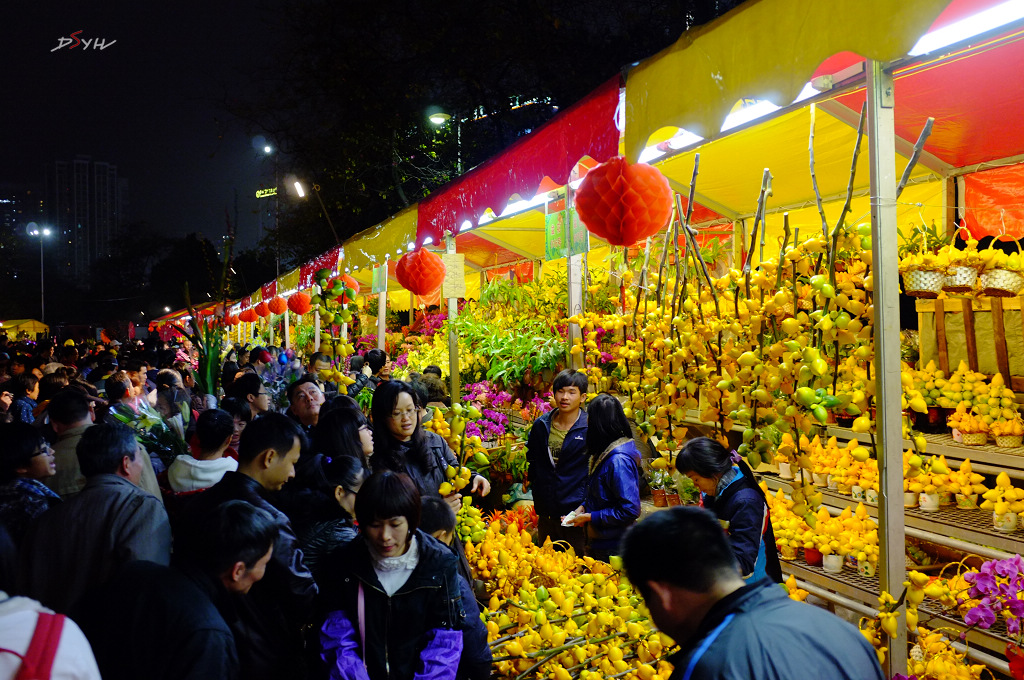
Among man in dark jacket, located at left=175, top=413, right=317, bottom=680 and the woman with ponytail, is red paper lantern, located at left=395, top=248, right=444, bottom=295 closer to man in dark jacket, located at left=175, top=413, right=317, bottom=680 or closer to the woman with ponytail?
man in dark jacket, located at left=175, top=413, right=317, bottom=680

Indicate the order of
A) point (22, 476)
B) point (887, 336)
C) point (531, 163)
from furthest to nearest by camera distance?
point (531, 163), point (22, 476), point (887, 336)

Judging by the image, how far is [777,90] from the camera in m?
2.09

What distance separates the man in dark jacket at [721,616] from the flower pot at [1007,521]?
2.20 meters

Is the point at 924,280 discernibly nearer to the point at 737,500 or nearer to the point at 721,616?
the point at 737,500

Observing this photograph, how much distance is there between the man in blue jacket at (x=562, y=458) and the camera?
383 centimetres

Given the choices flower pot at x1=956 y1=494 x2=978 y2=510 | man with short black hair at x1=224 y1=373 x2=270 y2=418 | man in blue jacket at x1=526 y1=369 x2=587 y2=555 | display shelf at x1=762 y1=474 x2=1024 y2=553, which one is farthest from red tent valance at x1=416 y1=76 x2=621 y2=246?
flower pot at x1=956 y1=494 x2=978 y2=510

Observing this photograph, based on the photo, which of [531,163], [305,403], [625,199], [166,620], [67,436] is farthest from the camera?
[305,403]

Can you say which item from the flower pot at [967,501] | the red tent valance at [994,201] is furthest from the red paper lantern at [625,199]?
the red tent valance at [994,201]

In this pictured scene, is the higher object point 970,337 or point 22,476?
point 970,337

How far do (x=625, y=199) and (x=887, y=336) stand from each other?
124cm

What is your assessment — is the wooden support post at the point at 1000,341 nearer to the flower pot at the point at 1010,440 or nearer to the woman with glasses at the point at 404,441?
the flower pot at the point at 1010,440

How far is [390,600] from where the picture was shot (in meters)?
2.08

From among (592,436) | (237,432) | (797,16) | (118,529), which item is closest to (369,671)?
(118,529)

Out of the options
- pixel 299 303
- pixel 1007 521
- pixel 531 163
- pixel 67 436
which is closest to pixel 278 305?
pixel 299 303
